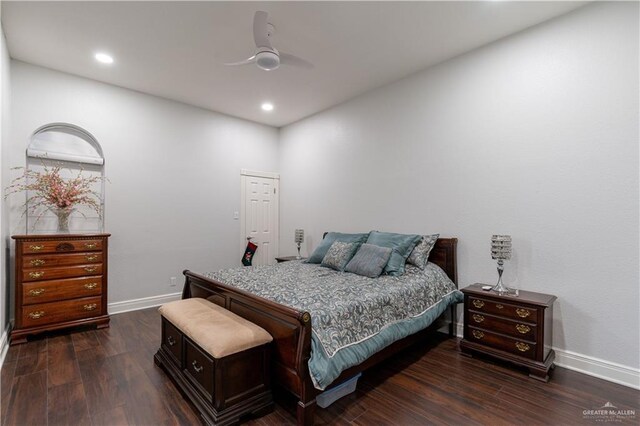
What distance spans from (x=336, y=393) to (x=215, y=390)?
0.85 metres

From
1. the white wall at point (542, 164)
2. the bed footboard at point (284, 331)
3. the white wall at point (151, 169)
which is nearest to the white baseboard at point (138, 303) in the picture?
the white wall at point (151, 169)

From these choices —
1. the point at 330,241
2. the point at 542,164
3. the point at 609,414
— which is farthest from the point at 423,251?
the point at 609,414

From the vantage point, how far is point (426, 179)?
3734mm

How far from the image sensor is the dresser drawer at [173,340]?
7.82ft

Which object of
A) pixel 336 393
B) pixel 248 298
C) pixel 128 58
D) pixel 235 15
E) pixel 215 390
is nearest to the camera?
pixel 215 390

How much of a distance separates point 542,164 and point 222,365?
10.5 ft

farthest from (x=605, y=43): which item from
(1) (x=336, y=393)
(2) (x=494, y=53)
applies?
(1) (x=336, y=393)

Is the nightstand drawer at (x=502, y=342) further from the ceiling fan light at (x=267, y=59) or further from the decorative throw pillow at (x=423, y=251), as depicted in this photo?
the ceiling fan light at (x=267, y=59)

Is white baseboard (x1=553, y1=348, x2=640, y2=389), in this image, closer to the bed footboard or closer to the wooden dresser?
the bed footboard

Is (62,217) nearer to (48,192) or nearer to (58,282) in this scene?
(48,192)

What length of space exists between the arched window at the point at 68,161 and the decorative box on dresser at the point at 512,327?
15.2ft

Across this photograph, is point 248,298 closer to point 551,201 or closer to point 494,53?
point 551,201

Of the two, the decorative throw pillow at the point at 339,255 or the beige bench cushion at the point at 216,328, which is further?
the decorative throw pillow at the point at 339,255

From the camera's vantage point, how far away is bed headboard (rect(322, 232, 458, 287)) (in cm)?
342
